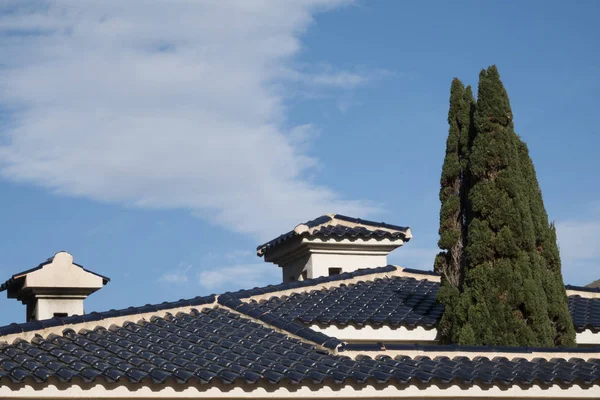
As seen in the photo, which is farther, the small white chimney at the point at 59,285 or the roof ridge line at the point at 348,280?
the roof ridge line at the point at 348,280

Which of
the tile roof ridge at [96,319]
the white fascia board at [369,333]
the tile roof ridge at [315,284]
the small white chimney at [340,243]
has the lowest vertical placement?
the white fascia board at [369,333]

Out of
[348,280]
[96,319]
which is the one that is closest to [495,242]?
[348,280]

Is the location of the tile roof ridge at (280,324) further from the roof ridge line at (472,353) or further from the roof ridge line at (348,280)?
the roof ridge line at (348,280)

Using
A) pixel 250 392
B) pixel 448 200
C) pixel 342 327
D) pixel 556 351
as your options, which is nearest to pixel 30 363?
pixel 250 392

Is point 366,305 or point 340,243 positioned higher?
point 340,243

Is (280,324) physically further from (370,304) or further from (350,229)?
(350,229)

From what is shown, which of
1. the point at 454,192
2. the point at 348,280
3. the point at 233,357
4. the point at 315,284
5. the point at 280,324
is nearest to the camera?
the point at 233,357

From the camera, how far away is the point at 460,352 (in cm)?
1497

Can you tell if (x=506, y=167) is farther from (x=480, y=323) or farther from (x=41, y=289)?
(x=41, y=289)

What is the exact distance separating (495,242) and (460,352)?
13.9 ft

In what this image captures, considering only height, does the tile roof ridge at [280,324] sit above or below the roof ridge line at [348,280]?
below

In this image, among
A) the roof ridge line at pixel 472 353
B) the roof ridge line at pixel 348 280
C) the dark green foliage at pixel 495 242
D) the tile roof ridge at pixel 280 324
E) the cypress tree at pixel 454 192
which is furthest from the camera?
the roof ridge line at pixel 348 280

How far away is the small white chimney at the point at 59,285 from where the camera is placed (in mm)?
19953

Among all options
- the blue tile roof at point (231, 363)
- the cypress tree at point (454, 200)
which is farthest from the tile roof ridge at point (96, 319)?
the cypress tree at point (454, 200)
